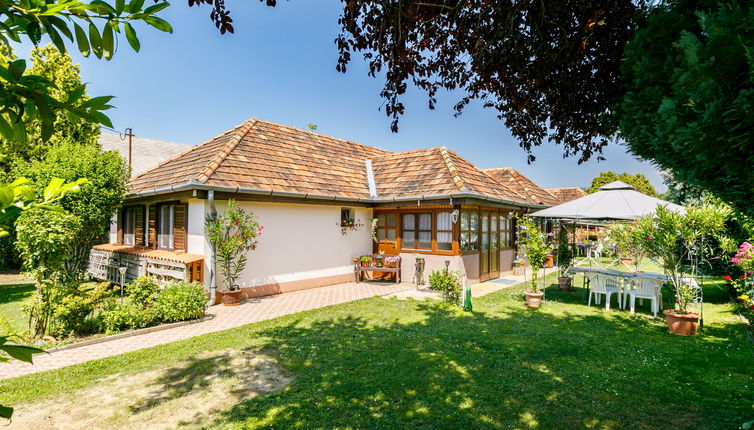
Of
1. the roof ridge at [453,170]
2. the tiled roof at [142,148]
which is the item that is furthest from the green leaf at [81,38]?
the tiled roof at [142,148]

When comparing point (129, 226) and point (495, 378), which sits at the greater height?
point (129, 226)

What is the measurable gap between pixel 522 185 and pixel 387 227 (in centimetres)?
1267

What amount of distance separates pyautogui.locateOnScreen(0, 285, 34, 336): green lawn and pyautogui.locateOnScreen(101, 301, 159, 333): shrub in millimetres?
1257

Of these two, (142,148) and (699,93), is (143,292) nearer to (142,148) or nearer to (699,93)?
(699,93)

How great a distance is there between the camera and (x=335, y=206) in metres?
Answer: 13.5

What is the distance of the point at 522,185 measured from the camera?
23.4m

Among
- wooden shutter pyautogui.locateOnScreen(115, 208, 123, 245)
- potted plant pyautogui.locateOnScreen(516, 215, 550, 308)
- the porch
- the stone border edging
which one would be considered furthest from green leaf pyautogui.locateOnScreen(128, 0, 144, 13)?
wooden shutter pyautogui.locateOnScreen(115, 208, 123, 245)

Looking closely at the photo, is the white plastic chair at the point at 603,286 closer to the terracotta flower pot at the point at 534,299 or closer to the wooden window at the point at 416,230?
the terracotta flower pot at the point at 534,299

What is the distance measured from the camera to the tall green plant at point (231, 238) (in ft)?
32.5

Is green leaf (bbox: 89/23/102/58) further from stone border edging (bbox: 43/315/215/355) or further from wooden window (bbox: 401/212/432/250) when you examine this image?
wooden window (bbox: 401/212/432/250)

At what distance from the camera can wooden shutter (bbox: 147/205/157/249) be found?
12406 millimetres

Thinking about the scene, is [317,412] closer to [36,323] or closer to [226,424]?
[226,424]

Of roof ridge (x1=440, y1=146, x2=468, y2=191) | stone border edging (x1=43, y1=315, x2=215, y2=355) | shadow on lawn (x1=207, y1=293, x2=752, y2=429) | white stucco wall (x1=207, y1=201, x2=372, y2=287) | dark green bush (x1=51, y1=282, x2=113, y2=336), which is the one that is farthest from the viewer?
roof ridge (x1=440, y1=146, x2=468, y2=191)

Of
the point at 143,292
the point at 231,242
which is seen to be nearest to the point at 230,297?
the point at 231,242
